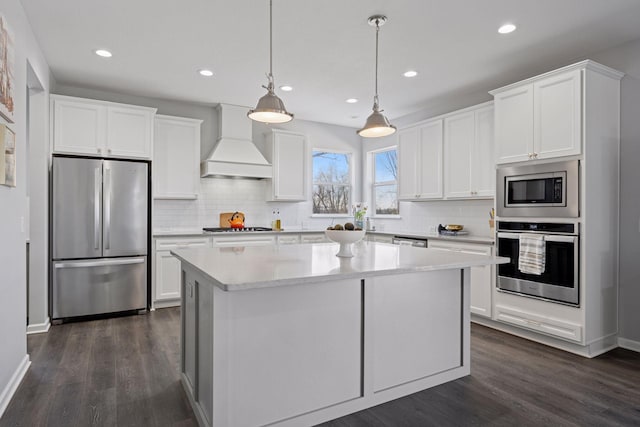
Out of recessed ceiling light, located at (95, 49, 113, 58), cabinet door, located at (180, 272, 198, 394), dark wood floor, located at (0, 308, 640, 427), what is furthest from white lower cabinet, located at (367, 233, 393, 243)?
recessed ceiling light, located at (95, 49, 113, 58)

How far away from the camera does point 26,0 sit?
2.78m

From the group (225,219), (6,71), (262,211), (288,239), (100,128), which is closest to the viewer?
(6,71)

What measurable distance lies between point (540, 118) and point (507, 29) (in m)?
0.88

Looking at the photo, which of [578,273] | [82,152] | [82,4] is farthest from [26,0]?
[578,273]

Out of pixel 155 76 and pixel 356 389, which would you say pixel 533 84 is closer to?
pixel 356 389

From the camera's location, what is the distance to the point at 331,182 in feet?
22.0

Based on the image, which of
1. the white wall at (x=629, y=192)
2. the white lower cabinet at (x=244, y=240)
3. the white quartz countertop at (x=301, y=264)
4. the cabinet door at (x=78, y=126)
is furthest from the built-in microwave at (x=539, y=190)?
the cabinet door at (x=78, y=126)

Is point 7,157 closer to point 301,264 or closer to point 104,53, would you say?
point 104,53

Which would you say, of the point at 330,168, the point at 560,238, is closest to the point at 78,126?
the point at 330,168

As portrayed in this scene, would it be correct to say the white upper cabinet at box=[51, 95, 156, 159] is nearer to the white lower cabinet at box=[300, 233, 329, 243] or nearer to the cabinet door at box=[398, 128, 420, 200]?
the white lower cabinet at box=[300, 233, 329, 243]

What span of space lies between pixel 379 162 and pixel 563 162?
3535mm

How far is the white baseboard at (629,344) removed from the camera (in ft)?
11.0

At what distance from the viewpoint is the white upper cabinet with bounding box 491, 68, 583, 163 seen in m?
3.26

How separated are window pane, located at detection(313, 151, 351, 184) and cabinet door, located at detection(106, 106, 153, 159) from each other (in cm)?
274
